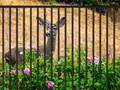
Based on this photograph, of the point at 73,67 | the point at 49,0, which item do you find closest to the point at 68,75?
the point at 73,67

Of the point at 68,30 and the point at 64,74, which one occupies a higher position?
the point at 64,74

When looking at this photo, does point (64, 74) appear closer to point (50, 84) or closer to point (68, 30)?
point (50, 84)

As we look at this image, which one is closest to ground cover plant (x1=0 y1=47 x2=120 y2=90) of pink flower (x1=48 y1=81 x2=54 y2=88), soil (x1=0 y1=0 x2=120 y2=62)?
pink flower (x1=48 y1=81 x2=54 y2=88)

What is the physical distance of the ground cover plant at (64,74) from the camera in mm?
8312

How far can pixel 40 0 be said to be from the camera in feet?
64.2

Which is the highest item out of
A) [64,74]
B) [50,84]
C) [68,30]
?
[64,74]

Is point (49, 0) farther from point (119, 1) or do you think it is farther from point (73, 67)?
point (73, 67)

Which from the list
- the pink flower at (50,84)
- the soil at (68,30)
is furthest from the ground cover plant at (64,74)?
the soil at (68,30)

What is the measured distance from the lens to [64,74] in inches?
326

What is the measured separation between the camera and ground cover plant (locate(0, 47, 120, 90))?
8312 millimetres

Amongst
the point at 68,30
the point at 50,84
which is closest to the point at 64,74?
the point at 50,84

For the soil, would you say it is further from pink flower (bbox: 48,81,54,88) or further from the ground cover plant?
pink flower (bbox: 48,81,54,88)

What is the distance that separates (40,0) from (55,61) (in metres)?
10.9

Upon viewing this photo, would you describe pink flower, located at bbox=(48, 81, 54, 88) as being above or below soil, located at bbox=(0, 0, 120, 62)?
above
